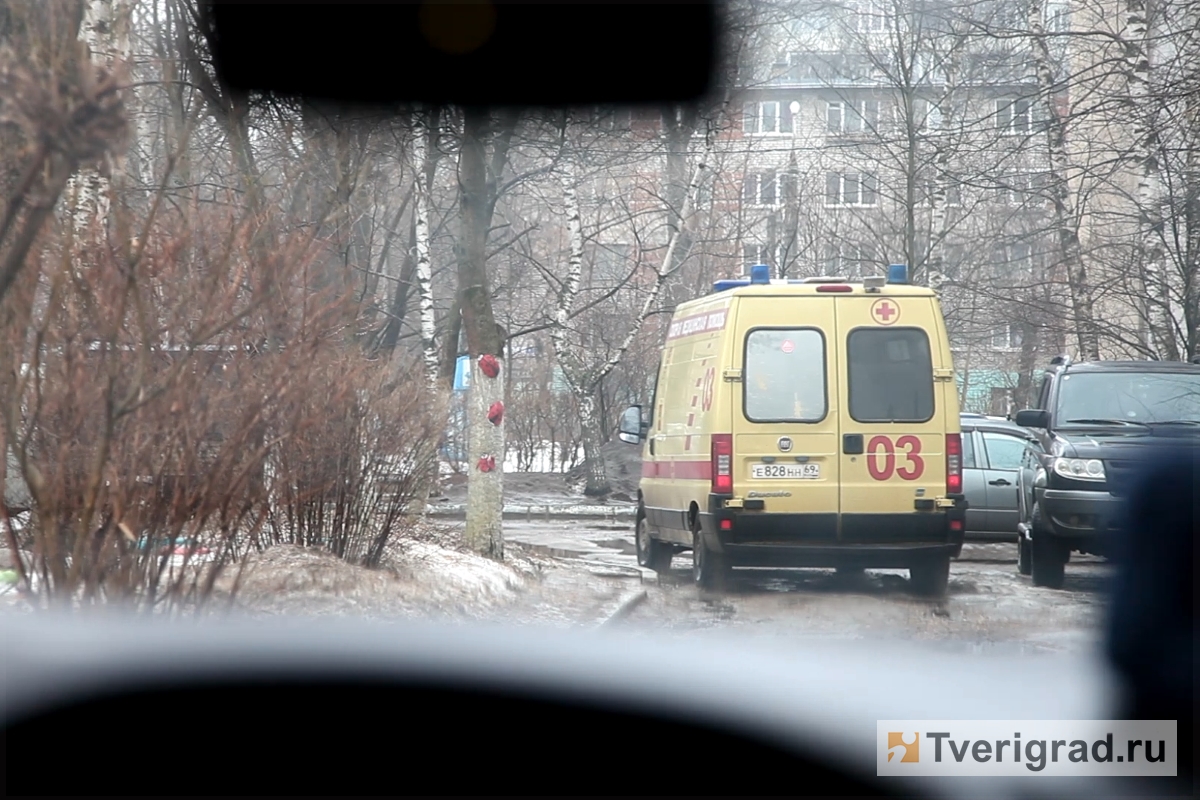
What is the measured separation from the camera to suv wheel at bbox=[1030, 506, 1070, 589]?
12156 millimetres

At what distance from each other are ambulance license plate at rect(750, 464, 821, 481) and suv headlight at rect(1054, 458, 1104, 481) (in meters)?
2.16

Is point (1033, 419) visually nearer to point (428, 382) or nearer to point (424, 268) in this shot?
point (428, 382)

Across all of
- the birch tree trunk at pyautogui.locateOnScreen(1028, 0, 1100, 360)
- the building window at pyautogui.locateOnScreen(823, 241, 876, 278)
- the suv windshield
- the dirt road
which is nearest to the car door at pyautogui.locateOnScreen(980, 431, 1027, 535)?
the dirt road

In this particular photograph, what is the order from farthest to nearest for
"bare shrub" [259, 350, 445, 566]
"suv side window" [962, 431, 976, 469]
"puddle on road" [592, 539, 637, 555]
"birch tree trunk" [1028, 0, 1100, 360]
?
1. "birch tree trunk" [1028, 0, 1100, 360]
2. "puddle on road" [592, 539, 637, 555]
3. "suv side window" [962, 431, 976, 469]
4. "bare shrub" [259, 350, 445, 566]

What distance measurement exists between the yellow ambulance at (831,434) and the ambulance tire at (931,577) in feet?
0.04

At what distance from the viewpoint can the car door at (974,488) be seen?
52.5 feet

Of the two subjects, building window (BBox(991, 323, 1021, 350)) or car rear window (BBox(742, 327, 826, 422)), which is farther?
building window (BBox(991, 323, 1021, 350))

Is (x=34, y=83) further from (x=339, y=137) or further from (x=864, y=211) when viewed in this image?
(x=864, y=211)

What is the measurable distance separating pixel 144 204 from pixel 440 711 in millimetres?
3836

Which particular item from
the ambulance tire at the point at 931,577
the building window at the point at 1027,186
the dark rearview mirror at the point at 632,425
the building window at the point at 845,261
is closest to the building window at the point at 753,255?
the building window at the point at 845,261

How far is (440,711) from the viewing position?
7.22 m

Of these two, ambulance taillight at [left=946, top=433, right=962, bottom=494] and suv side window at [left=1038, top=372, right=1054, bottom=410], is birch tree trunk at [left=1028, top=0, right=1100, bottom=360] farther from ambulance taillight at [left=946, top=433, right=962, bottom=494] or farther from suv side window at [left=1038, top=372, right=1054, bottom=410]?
ambulance taillight at [left=946, top=433, right=962, bottom=494]

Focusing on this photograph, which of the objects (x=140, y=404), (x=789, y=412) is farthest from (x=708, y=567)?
(x=140, y=404)

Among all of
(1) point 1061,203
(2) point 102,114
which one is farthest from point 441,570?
(1) point 1061,203
